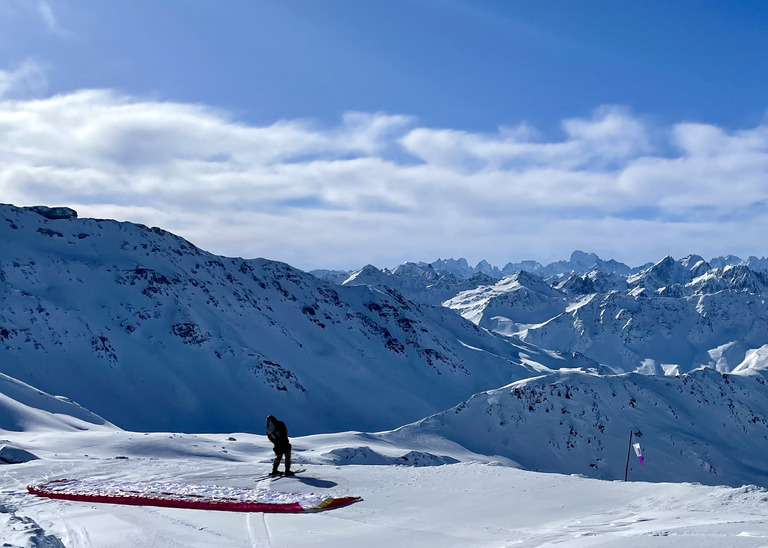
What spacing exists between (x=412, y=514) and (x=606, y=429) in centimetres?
6294

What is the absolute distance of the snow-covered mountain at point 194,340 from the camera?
82.8m

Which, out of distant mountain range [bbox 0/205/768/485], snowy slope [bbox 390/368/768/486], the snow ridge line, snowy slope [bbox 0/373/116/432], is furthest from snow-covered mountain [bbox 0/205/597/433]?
the snow ridge line

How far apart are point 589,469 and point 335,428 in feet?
130

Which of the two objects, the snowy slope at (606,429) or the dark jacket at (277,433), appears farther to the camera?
the snowy slope at (606,429)

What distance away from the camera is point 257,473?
1836 centimetres

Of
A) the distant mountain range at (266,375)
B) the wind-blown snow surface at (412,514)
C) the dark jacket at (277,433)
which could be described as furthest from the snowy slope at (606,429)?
the wind-blown snow surface at (412,514)

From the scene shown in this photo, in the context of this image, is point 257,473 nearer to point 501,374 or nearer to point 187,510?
point 187,510

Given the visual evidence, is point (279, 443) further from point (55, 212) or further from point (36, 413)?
point (55, 212)

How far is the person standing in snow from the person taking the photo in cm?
1767

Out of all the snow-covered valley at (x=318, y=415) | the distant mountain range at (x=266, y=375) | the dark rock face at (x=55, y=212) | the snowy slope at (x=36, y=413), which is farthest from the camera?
the dark rock face at (x=55, y=212)

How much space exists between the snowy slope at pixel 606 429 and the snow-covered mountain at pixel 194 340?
29645 millimetres

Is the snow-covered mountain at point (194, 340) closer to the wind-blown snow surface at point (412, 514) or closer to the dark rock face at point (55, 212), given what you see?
the dark rock face at point (55, 212)

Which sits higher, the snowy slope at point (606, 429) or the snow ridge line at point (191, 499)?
the snow ridge line at point (191, 499)

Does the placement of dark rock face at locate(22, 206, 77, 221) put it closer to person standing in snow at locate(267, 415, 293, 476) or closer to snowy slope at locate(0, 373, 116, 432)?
snowy slope at locate(0, 373, 116, 432)
